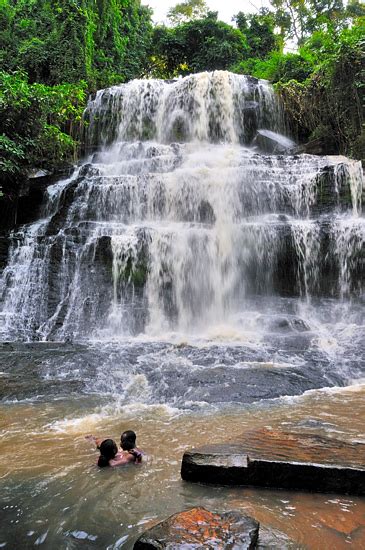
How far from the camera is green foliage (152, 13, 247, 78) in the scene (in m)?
24.3

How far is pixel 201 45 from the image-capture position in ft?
80.4

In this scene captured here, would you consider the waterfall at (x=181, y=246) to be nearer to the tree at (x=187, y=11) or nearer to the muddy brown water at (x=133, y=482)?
the muddy brown water at (x=133, y=482)

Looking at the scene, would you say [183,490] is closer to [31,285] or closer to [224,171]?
[31,285]

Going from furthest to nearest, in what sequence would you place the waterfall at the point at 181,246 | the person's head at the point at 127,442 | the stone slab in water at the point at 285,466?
the waterfall at the point at 181,246, the person's head at the point at 127,442, the stone slab in water at the point at 285,466

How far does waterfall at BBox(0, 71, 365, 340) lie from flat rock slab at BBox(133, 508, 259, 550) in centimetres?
722

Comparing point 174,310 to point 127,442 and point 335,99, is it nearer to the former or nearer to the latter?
point 127,442

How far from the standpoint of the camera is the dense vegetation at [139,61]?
1233 centimetres

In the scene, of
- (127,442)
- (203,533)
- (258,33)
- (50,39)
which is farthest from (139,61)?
(203,533)

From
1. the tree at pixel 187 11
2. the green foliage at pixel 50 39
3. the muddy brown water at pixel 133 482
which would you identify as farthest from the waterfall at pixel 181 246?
the tree at pixel 187 11

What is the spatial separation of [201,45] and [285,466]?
26546 mm

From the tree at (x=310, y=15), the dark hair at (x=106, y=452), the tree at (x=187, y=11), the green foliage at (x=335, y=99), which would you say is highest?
the tree at (x=187, y=11)

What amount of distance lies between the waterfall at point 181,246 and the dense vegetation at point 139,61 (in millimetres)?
2212

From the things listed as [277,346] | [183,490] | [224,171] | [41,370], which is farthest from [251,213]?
[183,490]

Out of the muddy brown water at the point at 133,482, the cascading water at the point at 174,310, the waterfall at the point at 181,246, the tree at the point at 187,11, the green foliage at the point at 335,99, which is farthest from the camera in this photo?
the tree at the point at 187,11
